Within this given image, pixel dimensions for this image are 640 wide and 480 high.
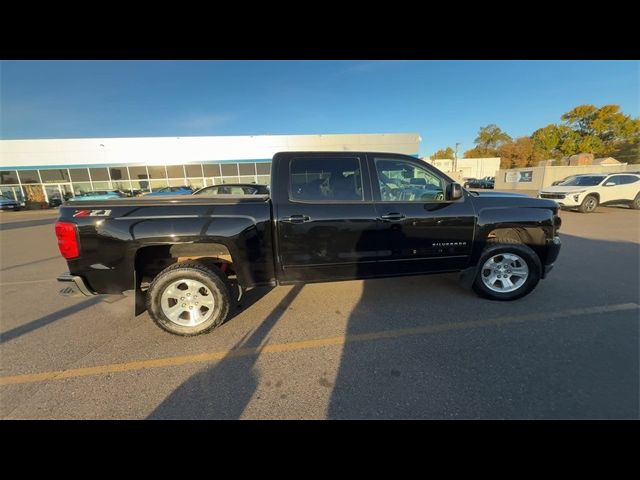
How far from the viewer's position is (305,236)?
3.11 metres

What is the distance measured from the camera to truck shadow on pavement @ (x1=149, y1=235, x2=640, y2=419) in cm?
199

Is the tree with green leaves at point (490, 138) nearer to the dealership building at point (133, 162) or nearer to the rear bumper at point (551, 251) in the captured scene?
the dealership building at point (133, 162)

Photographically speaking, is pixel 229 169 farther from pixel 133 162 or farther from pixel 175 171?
pixel 133 162

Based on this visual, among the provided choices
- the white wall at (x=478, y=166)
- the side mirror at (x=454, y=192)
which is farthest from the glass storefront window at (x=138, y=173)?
the white wall at (x=478, y=166)

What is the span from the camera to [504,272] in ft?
12.0

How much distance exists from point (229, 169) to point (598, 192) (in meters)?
24.2

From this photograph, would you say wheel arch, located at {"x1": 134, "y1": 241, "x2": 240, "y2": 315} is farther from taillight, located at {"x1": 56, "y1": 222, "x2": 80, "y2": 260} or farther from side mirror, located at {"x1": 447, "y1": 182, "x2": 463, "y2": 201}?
side mirror, located at {"x1": 447, "y1": 182, "x2": 463, "y2": 201}

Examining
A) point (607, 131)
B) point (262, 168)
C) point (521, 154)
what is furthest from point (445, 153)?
point (262, 168)

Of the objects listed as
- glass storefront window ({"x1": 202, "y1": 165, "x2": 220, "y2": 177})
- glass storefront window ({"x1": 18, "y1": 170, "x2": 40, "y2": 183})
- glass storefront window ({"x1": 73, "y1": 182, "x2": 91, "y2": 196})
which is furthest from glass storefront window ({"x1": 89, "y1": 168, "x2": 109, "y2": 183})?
glass storefront window ({"x1": 202, "y1": 165, "x2": 220, "y2": 177})

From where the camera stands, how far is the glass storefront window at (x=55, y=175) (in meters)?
24.0
